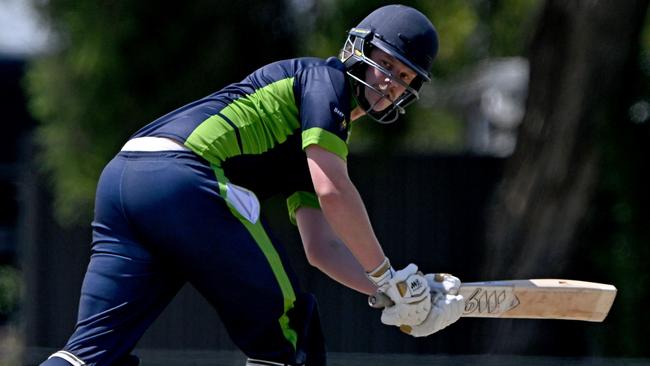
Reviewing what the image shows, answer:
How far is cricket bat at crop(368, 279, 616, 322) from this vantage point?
4.09 metres

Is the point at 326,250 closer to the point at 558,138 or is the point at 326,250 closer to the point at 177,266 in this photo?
the point at 177,266

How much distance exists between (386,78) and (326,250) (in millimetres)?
637

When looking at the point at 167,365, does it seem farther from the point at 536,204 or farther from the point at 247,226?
the point at 536,204

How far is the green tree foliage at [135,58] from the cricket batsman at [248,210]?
178 inches

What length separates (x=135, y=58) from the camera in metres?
8.41

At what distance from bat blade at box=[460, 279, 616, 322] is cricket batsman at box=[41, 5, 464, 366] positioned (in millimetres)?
139

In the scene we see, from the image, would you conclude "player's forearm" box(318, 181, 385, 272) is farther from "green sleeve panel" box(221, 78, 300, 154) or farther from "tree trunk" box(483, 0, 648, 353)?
"tree trunk" box(483, 0, 648, 353)

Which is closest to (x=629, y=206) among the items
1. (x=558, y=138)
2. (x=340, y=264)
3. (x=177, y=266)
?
(x=558, y=138)

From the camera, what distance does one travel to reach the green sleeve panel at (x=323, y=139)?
3.66 metres

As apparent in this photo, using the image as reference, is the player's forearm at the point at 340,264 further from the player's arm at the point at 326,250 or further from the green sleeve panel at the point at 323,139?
the green sleeve panel at the point at 323,139

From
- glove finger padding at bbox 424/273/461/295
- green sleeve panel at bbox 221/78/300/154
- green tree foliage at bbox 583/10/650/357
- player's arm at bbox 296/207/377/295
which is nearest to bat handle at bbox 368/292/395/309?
glove finger padding at bbox 424/273/461/295

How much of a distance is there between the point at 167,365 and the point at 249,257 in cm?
138

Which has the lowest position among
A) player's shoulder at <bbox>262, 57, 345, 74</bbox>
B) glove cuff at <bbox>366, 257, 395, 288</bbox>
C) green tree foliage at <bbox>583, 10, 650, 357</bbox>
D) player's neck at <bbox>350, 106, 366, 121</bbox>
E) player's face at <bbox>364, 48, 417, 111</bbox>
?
green tree foliage at <bbox>583, 10, 650, 357</bbox>

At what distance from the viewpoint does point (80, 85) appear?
850 cm
